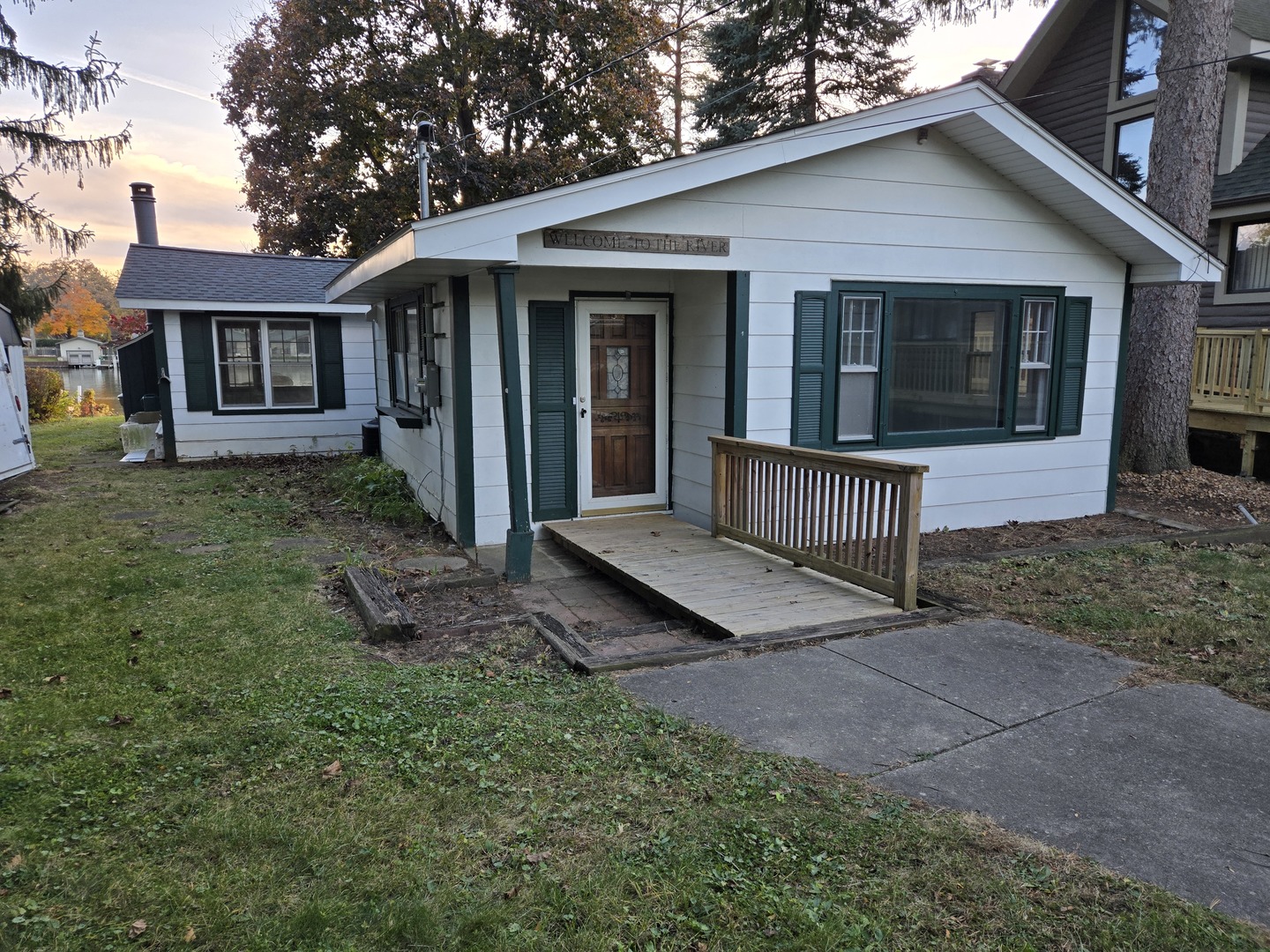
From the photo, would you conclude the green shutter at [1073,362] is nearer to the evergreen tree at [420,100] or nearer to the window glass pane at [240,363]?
the window glass pane at [240,363]

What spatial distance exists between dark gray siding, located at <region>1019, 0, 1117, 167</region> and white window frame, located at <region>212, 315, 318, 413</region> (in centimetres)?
1279

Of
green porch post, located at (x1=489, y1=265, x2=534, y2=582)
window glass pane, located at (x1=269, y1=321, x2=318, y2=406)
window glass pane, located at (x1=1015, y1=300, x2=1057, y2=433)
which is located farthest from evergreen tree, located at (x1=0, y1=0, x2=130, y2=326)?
window glass pane, located at (x1=1015, y1=300, x2=1057, y2=433)

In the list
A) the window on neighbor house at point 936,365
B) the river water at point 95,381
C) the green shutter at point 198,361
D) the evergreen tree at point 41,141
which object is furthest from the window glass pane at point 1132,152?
the river water at point 95,381

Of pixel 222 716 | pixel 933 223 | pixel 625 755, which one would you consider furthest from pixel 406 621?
pixel 933 223

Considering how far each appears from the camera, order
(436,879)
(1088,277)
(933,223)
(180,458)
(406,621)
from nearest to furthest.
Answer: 1. (436,879)
2. (406,621)
3. (933,223)
4. (1088,277)
5. (180,458)

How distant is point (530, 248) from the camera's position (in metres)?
6.21

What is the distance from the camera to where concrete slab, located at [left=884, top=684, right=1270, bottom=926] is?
2689mm

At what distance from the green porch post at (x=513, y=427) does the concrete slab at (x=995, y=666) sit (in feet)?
8.24

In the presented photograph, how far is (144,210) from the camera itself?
16391 millimetres

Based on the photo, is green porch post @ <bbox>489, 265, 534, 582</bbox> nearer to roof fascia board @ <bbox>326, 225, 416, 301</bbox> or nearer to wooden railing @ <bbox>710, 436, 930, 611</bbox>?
roof fascia board @ <bbox>326, 225, 416, 301</bbox>

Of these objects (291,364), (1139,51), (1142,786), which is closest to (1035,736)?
(1142,786)

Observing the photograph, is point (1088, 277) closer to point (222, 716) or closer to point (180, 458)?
point (222, 716)

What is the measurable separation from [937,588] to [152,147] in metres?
16.8

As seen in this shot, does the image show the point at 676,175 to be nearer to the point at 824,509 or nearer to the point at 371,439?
the point at 824,509
